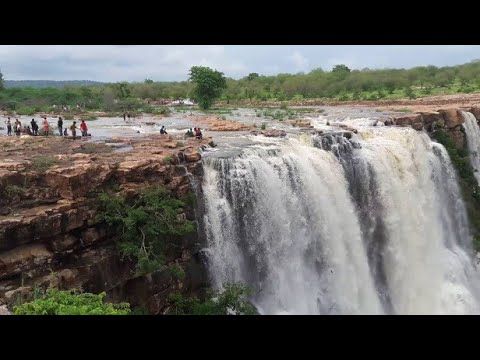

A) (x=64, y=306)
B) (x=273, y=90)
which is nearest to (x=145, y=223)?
(x=64, y=306)

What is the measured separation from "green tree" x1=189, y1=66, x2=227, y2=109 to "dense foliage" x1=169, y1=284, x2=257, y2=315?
77.0ft

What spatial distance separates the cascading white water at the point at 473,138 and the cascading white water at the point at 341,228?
4.30 m

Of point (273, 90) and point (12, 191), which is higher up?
point (273, 90)

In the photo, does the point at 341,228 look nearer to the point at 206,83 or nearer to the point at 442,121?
the point at 442,121

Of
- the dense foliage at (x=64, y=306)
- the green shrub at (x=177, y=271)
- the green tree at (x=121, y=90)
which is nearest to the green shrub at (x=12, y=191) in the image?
the dense foliage at (x=64, y=306)

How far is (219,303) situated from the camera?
10852 millimetres

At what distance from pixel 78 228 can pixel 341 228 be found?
23.0ft

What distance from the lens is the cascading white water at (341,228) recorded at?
12.2m

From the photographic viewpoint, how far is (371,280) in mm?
14445

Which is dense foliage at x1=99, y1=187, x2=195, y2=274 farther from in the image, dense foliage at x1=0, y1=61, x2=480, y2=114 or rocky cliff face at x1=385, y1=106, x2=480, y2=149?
dense foliage at x1=0, y1=61, x2=480, y2=114

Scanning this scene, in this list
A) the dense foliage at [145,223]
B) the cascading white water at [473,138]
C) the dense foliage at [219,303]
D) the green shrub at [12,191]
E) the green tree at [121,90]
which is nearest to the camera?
the green shrub at [12,191]

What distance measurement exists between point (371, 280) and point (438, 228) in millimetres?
4435

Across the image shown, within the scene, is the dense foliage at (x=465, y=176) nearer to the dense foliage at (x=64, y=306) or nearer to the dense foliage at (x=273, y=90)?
the dense foliage at (x=273, y=90)
